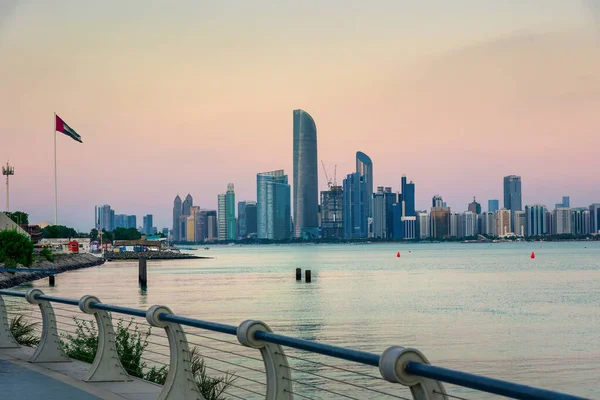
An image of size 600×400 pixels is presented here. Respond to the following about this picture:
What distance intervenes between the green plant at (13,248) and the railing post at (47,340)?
74.3m

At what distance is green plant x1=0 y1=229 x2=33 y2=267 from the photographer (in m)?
83.7

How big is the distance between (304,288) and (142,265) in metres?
17.1

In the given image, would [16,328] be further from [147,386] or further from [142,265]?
[142,265]

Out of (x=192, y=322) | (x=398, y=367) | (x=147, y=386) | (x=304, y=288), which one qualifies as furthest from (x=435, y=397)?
(x=304, y=288)

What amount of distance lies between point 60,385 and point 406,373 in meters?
6.99

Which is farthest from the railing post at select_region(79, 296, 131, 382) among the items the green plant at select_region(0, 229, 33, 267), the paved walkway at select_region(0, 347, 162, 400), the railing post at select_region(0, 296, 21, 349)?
the green plant at select_region(0, 229, 33, 267)

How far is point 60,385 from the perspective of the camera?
1062 cm

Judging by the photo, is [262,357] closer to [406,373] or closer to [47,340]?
[47,340]

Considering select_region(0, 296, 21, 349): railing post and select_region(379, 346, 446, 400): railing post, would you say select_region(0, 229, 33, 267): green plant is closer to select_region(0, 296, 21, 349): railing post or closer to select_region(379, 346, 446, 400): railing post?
select_region(0, 296, 21, 349): railing post

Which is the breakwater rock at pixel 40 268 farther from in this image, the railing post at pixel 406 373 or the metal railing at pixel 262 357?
the railing post at pixel 406 373

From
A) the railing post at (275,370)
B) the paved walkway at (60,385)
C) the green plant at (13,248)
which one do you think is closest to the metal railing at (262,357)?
the railing post at (275,370)

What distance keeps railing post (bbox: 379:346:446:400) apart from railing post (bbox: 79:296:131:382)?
6645 millimetres

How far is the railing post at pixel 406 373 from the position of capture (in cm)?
474

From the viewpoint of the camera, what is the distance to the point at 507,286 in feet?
280
